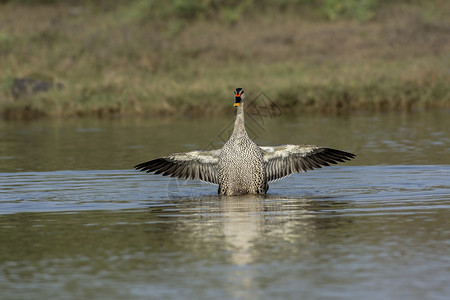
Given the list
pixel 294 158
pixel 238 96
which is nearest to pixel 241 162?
pixel 238 96

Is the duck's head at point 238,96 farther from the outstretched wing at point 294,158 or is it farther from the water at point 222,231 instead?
the water at point 222,231

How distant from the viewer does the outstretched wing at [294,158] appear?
44.8 feet

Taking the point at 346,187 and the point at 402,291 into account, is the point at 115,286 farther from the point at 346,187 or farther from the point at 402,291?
the point at 346,187

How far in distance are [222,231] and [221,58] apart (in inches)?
1097

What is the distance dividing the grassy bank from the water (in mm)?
10328

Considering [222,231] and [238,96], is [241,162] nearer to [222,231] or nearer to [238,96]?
[238,96]

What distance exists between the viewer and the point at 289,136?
2278cm

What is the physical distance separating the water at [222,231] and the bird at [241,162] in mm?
291

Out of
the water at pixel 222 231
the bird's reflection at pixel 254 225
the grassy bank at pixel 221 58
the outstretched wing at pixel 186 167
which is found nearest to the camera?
the water at pixel 222 231

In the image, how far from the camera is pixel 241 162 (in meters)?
13.1

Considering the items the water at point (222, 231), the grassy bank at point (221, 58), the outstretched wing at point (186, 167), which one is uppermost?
the grassy bank at point (221, 58)

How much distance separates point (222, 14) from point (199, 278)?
1545 inches

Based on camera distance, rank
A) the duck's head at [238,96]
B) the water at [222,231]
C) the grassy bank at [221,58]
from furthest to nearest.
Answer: the grassy bank at [221,58] < the duck's head at [238,96] < the water at [222,231]

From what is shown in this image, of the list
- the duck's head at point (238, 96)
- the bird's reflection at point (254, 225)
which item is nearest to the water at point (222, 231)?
the bird's reflection at point (254, 225)
